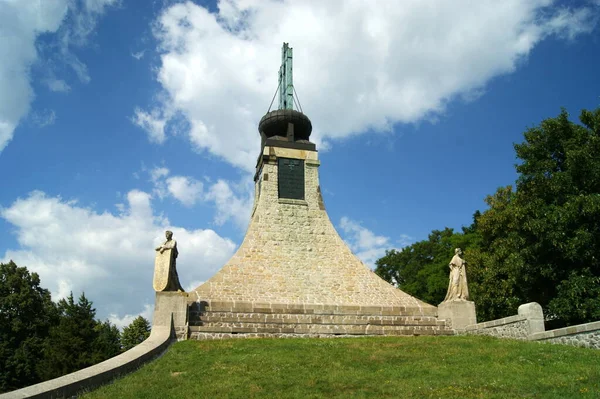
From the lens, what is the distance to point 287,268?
67.6 feet

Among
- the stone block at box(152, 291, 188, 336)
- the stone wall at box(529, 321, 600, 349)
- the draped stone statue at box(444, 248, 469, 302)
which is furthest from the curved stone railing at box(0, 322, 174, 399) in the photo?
the stone wall at box(529, 321, 600, 349)

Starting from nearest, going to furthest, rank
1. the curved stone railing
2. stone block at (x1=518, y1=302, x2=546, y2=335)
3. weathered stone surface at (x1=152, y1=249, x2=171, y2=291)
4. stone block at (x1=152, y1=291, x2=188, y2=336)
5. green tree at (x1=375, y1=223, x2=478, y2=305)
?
the curved stone railing < stone block at (x1=518, y1=302, x2=546, y2=335) < stone block at (x1=152, y1=291, x2=188, y2=336) < weathered stone surface at (x1=152, y1=249, x2=171, y2=291) < green tree at (x1=375, y1=223, x2=478, y2=305)

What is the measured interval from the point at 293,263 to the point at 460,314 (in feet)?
24.0

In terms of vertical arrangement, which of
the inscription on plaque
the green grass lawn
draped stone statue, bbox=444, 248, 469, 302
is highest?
the inscription on plaque

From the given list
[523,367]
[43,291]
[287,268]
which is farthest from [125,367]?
[43,291]

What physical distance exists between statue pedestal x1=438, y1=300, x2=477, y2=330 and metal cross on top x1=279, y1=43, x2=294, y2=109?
14016mm

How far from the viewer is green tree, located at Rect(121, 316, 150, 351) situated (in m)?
39.2

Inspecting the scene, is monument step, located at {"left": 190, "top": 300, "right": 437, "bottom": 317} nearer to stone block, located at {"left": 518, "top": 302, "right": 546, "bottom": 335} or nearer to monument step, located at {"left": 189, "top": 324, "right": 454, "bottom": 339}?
monument step, located at {"left": 189, "top": 324, "right": 454, "bottom": 339}

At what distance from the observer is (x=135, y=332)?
3984 cm

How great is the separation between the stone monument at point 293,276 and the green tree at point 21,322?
14819mm

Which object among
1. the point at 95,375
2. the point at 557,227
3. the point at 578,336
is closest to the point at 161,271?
the point at 95,375

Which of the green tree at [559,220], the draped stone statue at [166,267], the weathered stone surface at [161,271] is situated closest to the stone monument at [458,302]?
the green tree at [559,220]

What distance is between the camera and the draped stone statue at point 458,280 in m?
15.8

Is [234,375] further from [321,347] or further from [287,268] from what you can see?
[287,268]
